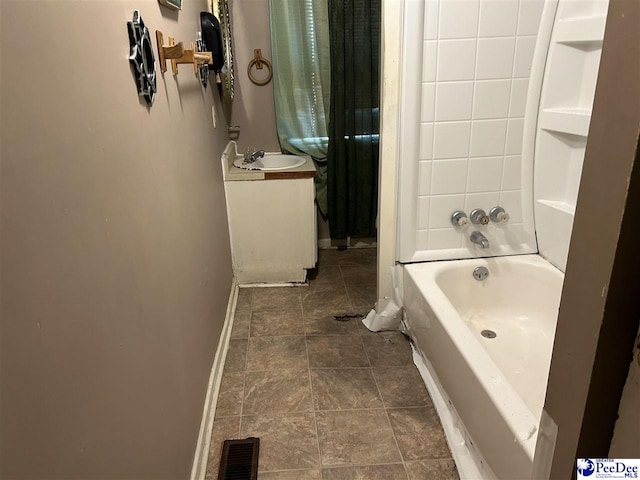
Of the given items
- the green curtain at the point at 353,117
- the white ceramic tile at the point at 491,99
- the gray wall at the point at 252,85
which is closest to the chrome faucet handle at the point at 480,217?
the white ceramic tile at the point at 491,99

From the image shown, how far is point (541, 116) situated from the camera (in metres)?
2.14

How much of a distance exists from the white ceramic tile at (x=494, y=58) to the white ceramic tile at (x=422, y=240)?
73 centimetres

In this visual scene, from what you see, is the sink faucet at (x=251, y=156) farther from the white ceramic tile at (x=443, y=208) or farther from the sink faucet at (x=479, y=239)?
the sink faucet at (x=479, y=239)

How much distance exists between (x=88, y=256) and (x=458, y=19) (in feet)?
5.87

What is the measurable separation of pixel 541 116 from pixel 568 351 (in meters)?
1.81

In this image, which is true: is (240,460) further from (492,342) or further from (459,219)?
(459,219)

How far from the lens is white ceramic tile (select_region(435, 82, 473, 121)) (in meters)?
2.09

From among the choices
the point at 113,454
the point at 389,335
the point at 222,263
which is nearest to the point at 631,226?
the point at 113,454

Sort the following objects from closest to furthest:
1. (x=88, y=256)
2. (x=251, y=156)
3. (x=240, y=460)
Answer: (x=88, y=256), (x=240, y=460), (x=251, y=156)

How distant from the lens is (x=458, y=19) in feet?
6.56

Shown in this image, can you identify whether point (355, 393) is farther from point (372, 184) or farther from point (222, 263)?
point (372, 184)

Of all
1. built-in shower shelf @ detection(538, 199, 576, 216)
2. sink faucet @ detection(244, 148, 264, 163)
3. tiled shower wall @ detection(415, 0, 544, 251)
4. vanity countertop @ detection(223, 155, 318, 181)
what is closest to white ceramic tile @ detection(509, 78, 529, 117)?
tiled shower wall @ detection(415, 0, 544, 251)
